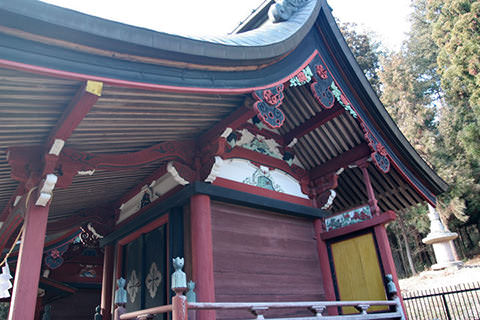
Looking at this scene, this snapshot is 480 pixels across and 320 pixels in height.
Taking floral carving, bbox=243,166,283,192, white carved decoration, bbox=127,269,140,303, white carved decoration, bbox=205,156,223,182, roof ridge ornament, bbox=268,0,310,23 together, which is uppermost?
roof ridge ornament, bbox=268,0,310,23

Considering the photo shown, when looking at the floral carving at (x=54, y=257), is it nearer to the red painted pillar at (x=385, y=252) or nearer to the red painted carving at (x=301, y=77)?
the red painted carving at (x=301, y=77)

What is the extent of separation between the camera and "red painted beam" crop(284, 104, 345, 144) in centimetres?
721

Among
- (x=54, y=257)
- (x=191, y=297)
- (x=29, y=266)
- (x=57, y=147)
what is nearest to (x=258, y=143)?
(x=191, y=297)

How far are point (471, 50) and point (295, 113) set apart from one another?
1751 cm

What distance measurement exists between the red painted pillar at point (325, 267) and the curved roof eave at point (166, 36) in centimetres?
389

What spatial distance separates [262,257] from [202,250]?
1491 millimetres

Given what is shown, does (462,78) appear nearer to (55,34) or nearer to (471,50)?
(471,50)

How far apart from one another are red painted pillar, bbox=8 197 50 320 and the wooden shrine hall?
0.02m

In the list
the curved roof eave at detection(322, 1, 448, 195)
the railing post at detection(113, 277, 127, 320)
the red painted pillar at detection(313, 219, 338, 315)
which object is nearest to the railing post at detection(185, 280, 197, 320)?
the railing post at detection(113, 277, 127, 320)

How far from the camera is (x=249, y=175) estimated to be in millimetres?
6879

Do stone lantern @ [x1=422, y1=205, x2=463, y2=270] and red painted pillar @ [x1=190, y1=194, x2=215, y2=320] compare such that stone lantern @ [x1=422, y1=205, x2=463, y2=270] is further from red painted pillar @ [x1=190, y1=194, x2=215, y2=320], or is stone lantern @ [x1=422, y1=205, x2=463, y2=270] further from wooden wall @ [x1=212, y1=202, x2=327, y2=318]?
red painted pillar @ [x1=190, y1=194, x2=215, y2=320]

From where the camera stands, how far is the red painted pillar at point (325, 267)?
23.3 feet

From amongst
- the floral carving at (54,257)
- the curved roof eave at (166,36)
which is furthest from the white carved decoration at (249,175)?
the floral carving at (54,257)

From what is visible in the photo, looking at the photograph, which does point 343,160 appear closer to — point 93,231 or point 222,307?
point 222,307
